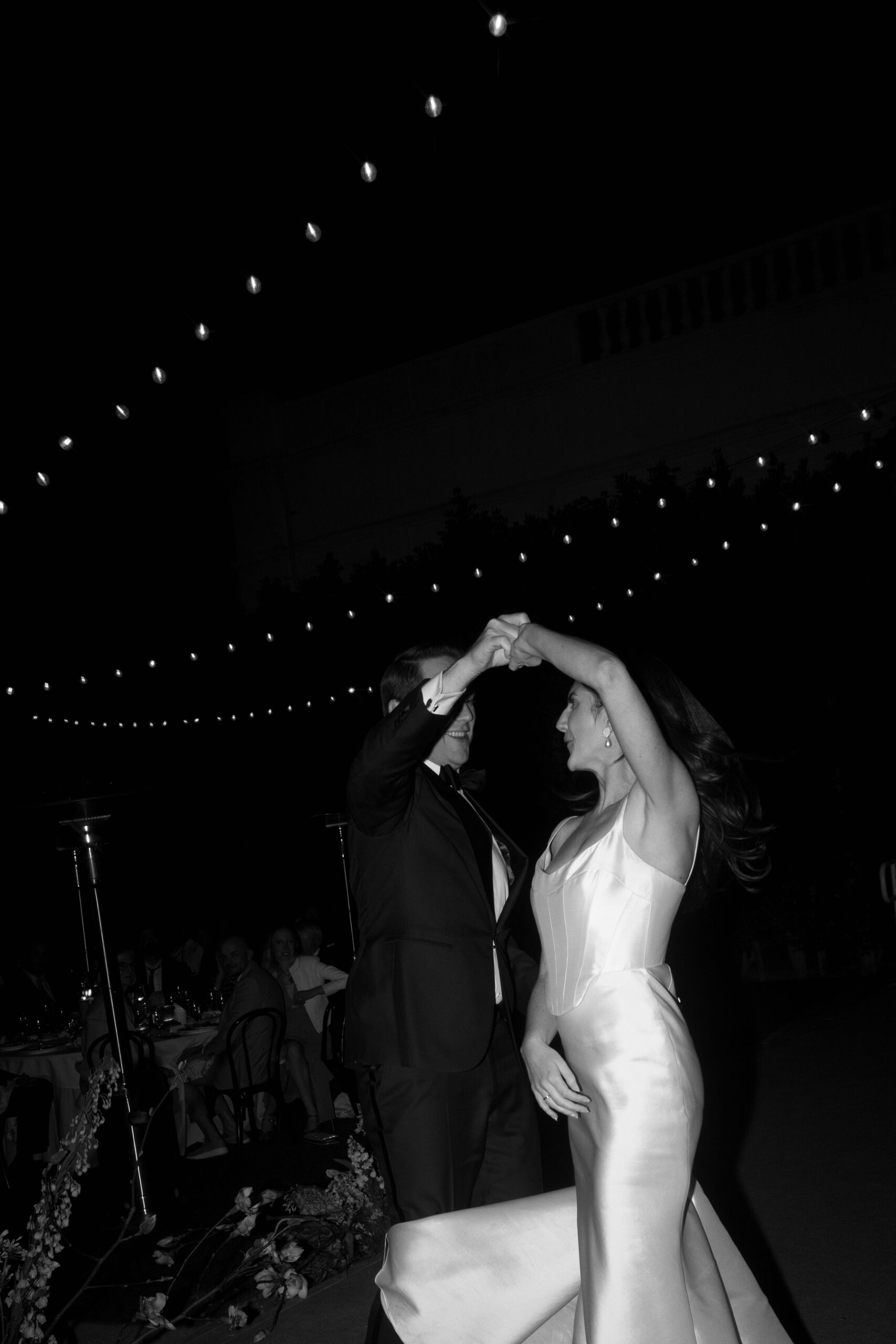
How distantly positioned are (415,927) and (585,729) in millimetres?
594

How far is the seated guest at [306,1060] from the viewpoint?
6.88m

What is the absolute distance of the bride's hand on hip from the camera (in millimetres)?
2219

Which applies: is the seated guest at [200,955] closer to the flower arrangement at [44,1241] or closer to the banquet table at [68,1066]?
the banquet table at [68,1066]

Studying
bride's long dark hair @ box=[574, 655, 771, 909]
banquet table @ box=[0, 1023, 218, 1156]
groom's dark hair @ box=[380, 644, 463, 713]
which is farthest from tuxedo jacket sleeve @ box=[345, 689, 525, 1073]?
banquet table @ box=[0, 1023, 218, 1156]

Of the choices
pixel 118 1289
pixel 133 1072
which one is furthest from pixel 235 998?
pixel 118 1289

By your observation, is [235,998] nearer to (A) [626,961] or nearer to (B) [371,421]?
(A) [626,961]

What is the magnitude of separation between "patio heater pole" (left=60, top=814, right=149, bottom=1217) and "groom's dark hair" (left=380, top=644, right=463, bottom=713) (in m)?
2.30

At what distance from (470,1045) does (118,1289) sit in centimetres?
250

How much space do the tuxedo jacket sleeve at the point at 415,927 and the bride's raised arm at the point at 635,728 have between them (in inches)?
16.1

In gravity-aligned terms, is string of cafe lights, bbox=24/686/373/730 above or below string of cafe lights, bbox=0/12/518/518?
below

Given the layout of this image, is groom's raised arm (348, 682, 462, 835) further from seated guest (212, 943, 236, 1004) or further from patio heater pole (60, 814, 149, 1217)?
seated guest (212, 943, 236, 1004)

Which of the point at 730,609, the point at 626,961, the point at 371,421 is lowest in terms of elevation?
the point at 626,961

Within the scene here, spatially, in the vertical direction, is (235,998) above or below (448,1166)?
below

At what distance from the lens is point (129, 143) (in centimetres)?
546
